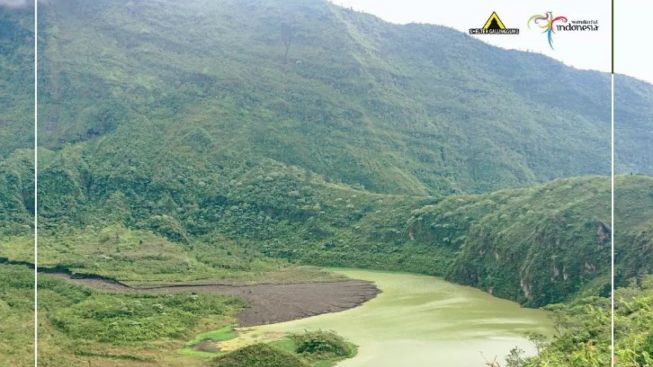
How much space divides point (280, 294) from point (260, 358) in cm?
1739

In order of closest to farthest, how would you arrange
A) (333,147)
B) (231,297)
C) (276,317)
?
(276,317)
(231,297)
(333,147)

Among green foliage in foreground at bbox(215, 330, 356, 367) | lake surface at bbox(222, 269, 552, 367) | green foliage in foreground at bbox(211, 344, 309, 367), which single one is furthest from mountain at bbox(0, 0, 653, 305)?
green foliage in foreground at bbox(211, 344, 309, 367)

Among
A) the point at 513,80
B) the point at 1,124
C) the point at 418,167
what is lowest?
the point at 418,167

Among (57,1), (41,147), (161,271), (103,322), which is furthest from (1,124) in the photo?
(103,322)

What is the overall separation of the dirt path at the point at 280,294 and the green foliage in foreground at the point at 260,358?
30.0ft

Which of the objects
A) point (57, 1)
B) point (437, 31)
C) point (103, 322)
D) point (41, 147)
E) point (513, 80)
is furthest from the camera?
point (437, 31)

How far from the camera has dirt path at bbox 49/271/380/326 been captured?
36900mm

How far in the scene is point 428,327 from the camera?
32812mm

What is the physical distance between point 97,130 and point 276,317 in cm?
4799

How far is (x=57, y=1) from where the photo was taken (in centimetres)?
9894

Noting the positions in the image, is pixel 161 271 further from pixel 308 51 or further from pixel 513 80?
pixel 513 80

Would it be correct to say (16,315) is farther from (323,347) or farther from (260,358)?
(323,347)

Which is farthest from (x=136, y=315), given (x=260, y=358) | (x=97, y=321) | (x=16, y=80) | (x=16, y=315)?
(x=16, y=80)

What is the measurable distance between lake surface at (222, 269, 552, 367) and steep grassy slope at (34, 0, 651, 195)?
115 feet
